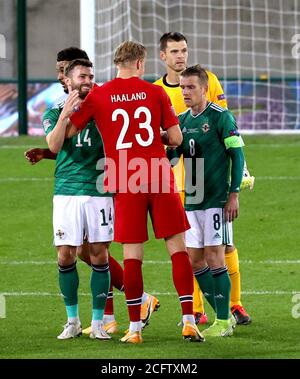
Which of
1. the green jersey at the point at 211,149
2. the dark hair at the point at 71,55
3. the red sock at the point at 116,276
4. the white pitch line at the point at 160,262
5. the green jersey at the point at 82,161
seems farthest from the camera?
the white pitch line at the point at 160,262

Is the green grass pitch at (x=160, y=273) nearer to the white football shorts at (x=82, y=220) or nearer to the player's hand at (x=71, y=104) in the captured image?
the white football shorts at (x=82, y=220)

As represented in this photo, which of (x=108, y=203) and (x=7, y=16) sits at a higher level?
(x=7, y=16)

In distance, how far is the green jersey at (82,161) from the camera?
8.91 metres

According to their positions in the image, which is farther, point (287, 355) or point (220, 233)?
point (220, 233)

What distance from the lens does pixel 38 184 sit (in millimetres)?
16062

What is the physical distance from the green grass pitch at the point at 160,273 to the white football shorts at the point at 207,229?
656mm

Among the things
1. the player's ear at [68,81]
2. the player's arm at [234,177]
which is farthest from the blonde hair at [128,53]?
the player's arm at [234,177]

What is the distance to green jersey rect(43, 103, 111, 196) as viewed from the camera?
29.2ft

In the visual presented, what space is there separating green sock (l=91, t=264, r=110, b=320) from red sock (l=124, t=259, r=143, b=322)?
1.22 ft

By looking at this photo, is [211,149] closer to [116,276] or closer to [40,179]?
[116,276]

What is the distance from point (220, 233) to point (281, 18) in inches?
686

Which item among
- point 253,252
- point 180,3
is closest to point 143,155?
point 253,252

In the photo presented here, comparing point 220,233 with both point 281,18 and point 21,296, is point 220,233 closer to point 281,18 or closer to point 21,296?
point 21,296
